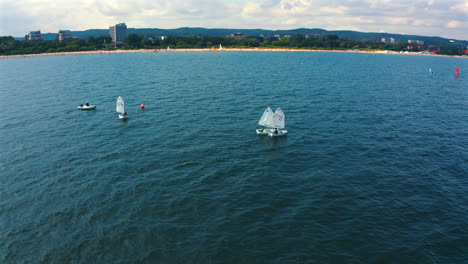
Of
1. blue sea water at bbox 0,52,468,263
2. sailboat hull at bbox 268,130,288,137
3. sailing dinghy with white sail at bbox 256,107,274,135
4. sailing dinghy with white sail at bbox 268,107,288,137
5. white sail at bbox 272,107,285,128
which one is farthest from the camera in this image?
sailing dinghy with white sail at bbox 256,107,274,135

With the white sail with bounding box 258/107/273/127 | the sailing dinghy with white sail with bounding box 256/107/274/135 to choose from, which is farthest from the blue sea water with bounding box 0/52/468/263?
the white sail with bounding box 258/107/273/127

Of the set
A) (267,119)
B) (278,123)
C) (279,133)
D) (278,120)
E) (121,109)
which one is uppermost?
(121,109)

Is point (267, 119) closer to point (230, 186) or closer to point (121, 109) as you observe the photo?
point (230, 186)

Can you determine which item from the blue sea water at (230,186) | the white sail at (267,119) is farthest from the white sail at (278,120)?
the blue sea water at (230,186)

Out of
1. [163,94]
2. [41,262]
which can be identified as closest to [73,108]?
[163,94]

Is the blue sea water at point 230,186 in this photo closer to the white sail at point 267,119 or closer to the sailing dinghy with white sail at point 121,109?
the sailing dinghy with white sail at point 121,109

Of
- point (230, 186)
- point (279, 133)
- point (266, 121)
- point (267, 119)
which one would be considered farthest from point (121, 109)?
point (230, 186)

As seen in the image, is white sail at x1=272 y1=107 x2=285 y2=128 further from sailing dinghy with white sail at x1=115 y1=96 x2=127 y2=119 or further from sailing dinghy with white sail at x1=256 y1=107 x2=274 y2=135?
sailing dinghy with white sail at x1=115 y1=96 x2=127 y2=119

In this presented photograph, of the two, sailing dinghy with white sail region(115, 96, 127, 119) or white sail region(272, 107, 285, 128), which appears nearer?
white sail region(272, 107, 285, 128)
